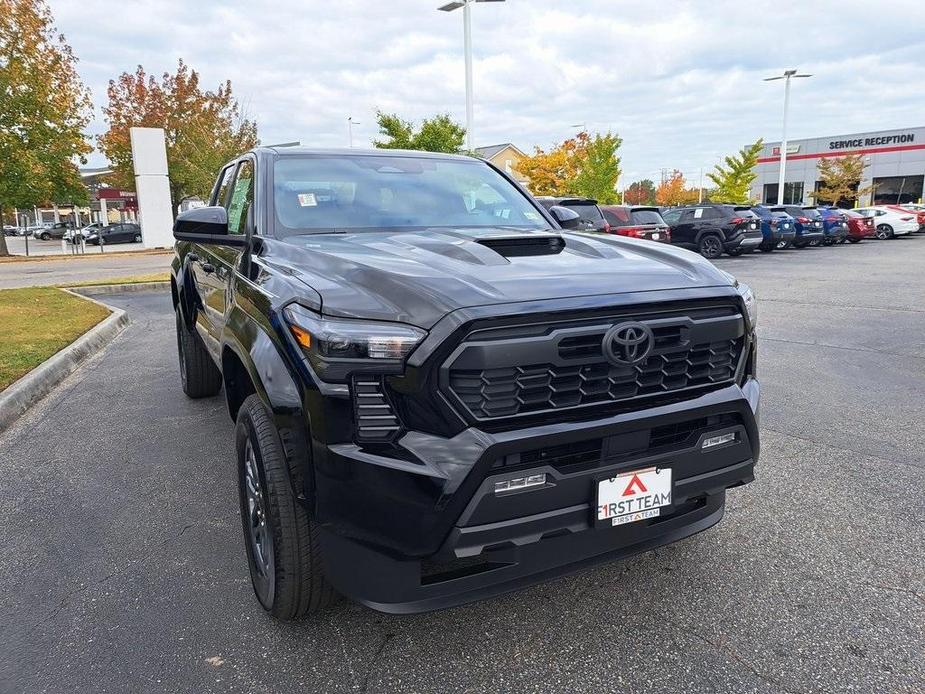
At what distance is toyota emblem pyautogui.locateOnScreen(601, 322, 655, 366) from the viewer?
2.15 meters

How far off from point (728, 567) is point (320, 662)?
1.74 m

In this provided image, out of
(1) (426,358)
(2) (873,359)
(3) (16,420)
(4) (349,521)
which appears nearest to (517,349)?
(1) (426,358)

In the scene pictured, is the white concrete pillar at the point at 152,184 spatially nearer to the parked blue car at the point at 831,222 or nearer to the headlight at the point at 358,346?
the parked blue car at the point at 831,222

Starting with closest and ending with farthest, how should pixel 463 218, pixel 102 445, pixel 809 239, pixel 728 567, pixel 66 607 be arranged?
pixel 66 607, pixel 728 567, pixel 463 218, pixel 102 445, pixel 809 239

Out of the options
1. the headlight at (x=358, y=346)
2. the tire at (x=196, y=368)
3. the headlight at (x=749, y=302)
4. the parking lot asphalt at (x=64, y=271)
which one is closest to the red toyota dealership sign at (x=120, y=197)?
the parking lot asphalt at (x=64, y=271)

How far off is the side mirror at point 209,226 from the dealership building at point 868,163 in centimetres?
5800

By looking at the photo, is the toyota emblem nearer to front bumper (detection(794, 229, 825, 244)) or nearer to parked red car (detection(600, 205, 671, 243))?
parked red car (detection(600, 205, 671, 243))

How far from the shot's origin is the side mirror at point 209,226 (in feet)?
10.6

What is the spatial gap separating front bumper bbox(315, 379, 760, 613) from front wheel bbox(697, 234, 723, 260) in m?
19.9

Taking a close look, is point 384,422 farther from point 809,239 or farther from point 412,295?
point 809,239

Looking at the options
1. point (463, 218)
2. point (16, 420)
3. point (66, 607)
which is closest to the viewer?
point (66, 607)

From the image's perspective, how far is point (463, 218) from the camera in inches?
142

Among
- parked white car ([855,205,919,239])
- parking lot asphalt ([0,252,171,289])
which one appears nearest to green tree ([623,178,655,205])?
parked white car ([855,205,919,239])

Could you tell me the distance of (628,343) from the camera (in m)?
2.18
